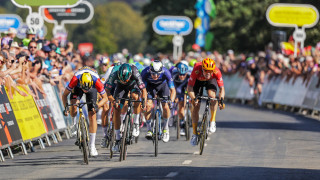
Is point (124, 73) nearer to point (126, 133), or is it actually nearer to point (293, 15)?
point (126, 133)

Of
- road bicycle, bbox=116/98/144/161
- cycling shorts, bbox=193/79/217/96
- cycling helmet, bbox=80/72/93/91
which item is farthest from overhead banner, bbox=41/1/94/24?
cycling helmet, bbox=80/72/93/91

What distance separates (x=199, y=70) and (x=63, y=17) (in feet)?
59.2

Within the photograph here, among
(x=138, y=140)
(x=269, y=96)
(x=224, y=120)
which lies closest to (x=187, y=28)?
(x=269, y=96)

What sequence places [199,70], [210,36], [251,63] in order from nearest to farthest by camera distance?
[199,70] < [251,63] < [210,36]

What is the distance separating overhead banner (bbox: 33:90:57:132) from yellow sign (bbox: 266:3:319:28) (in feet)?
70.2

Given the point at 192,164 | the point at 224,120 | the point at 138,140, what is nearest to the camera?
the point at 192,164

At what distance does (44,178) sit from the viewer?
12.5 m

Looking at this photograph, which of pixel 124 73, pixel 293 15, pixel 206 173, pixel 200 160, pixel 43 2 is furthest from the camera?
pixel 293 15

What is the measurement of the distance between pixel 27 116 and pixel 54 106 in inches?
106

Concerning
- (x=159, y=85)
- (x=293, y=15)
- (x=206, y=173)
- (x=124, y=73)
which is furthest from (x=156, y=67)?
(x=293, y=15)

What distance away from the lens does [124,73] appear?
14719 mm

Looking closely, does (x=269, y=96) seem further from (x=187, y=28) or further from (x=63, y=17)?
(x=187, y=28)

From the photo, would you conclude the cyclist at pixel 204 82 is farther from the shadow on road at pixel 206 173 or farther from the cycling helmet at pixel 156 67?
the shadow on road at pixel 206 173

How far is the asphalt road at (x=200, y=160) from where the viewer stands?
42.4ft
